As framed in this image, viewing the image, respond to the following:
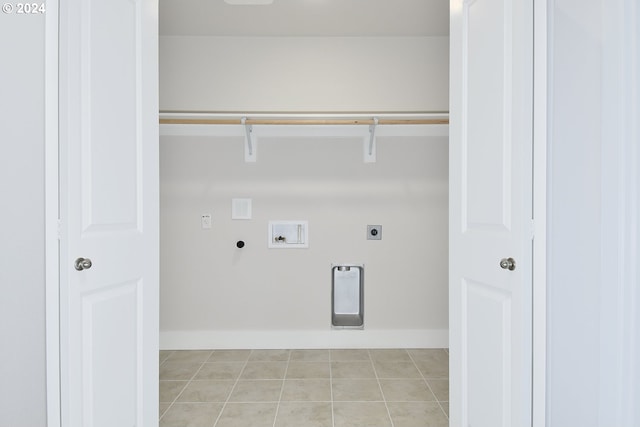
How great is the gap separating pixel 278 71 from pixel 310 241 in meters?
1.36
